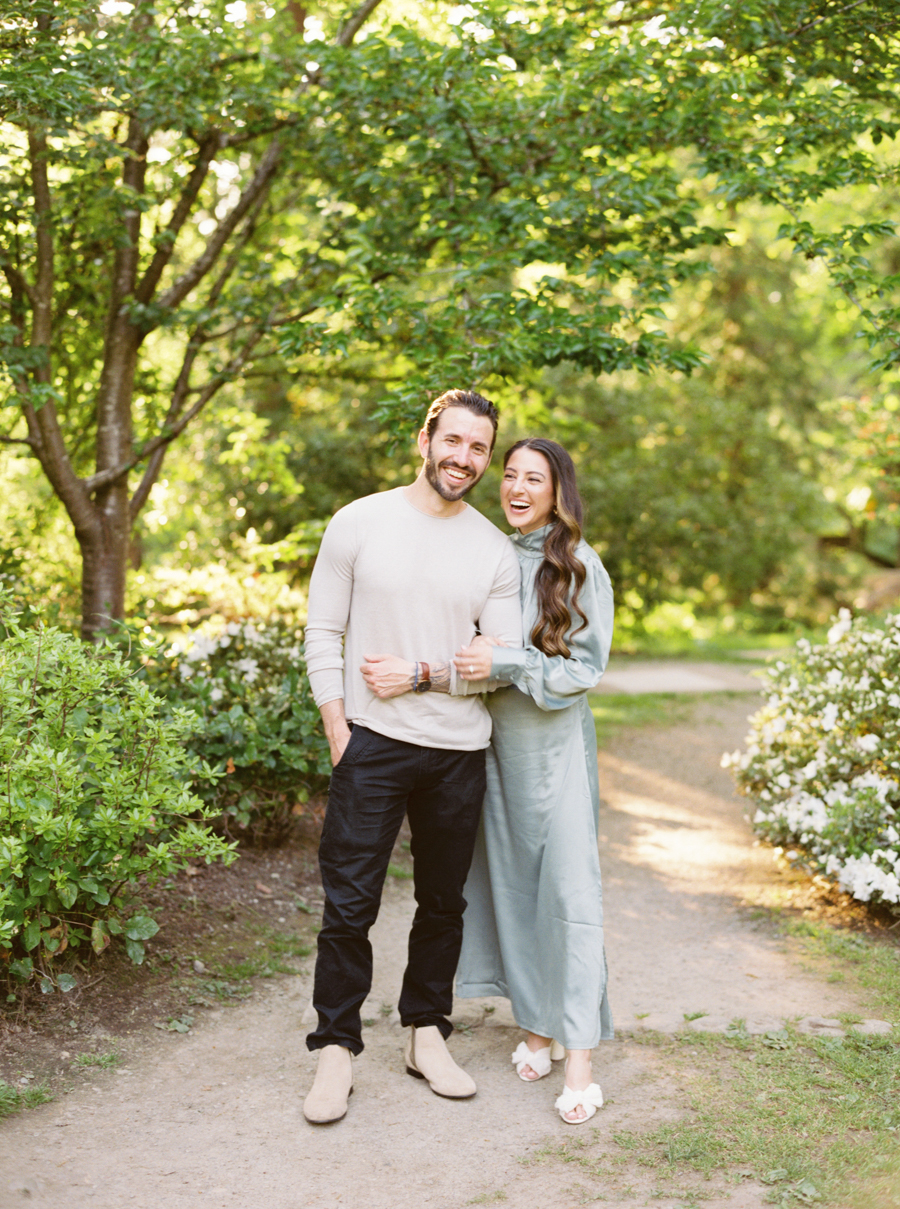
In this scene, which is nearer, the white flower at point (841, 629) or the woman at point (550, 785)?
the woman at point (550, 785)

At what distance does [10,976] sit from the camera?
3.29 m

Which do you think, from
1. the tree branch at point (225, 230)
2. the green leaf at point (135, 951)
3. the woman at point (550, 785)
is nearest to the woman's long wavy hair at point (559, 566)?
the woman at point (550, 785)

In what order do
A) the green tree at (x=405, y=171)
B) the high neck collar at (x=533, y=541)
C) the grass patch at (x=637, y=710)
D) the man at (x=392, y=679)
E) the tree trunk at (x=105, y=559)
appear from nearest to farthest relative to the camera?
the man at (x=392, y=679) < the high neck collar at (x=533, y=541) < the green tree at (x=405, y=171) < the tree trunk at (x=105, y=559) < the grass patch at (x=637, y=710)

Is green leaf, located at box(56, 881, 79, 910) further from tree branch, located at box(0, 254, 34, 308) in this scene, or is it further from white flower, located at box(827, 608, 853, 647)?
white flower, located at box(827, 608, 853, 647)

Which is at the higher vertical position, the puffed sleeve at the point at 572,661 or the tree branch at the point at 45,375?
the tree branch at the point at 45,375

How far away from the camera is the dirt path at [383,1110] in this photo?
255cm

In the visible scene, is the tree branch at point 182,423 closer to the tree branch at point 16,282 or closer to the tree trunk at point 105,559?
the tree trunk at point 105,559

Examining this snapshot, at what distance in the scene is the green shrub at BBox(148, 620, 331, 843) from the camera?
14.7 feet

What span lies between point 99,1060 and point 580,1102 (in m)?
1.48

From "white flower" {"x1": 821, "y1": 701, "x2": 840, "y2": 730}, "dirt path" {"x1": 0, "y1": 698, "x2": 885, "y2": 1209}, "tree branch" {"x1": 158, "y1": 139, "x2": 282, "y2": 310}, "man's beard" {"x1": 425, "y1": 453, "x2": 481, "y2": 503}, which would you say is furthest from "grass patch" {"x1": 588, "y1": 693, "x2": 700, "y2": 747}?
"man's beard" {"x1": 425, "y1": 453, "x2": 481, "y2": 503}

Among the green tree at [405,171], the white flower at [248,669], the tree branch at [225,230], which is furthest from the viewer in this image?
the tree branch at [225,230]

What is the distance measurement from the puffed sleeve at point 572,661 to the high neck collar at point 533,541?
0.15 metres

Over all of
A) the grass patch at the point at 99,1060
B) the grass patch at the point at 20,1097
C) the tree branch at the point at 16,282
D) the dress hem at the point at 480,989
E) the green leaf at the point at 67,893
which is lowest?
the grass patch at the point at 99,1060

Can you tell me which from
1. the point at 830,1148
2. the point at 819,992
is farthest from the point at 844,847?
the point at 830,1148
